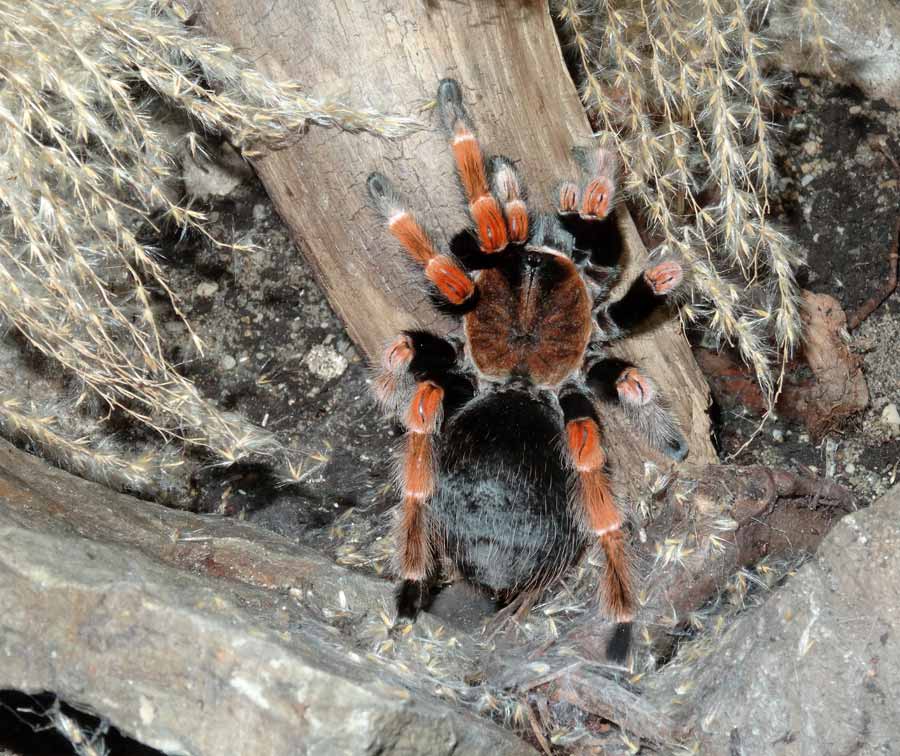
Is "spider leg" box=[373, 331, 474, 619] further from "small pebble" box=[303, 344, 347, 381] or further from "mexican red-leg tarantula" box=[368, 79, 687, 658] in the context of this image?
"small pebble" box=[303, 344, 347, 381]

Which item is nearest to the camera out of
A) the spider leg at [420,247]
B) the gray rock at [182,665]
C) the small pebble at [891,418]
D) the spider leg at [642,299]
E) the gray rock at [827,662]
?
the gray rock at [182,665]

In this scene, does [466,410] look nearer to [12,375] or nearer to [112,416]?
[112,416]

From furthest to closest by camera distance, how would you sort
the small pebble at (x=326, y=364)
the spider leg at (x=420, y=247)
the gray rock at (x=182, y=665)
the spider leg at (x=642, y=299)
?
the small pebble at (x=326, y=364) < the spider leg at (x=642, y=299) < the spider leg at (x=420, y=247) < the gray rock at (x=182, y=665)

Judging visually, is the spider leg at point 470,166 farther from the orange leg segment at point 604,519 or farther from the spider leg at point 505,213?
the orange leg segment at point 604,519

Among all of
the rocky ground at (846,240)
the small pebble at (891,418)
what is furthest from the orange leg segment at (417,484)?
the small pebble at (891,418)

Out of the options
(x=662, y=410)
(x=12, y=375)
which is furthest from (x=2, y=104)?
(x=662, y=410)

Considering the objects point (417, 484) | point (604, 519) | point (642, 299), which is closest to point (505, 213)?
point (642, 299)
